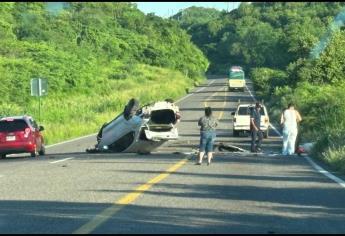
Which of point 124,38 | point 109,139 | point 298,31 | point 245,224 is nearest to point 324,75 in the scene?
point 298,31

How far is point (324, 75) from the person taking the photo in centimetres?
5847

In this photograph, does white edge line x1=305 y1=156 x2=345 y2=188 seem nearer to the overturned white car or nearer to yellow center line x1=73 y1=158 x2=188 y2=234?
yellow center line x1=73 y1=158 x2=188 y2=234

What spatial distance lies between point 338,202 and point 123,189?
424cm

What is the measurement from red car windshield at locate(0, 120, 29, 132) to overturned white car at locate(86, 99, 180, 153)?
9.90ft

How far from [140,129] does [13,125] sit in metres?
5.37

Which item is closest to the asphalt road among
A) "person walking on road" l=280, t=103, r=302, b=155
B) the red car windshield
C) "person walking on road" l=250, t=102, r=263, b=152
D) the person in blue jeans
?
the person in blue jeans

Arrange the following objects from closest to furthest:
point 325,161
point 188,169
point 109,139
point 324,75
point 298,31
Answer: point 188,169
point 325,161
point 109,139
point 324,75
point 298,31

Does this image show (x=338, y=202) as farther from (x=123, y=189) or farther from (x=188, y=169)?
(x=188, y=169)

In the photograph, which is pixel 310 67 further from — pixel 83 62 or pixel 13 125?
pixel 83 62

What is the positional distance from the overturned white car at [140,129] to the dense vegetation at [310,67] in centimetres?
505

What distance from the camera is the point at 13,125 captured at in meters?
28.4

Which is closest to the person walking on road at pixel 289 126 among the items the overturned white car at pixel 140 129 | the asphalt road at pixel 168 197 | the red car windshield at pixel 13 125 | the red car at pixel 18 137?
the asphalt road at pixel 168 197

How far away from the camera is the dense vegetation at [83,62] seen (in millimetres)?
62866

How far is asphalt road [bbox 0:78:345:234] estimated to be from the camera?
10781 millimetres
